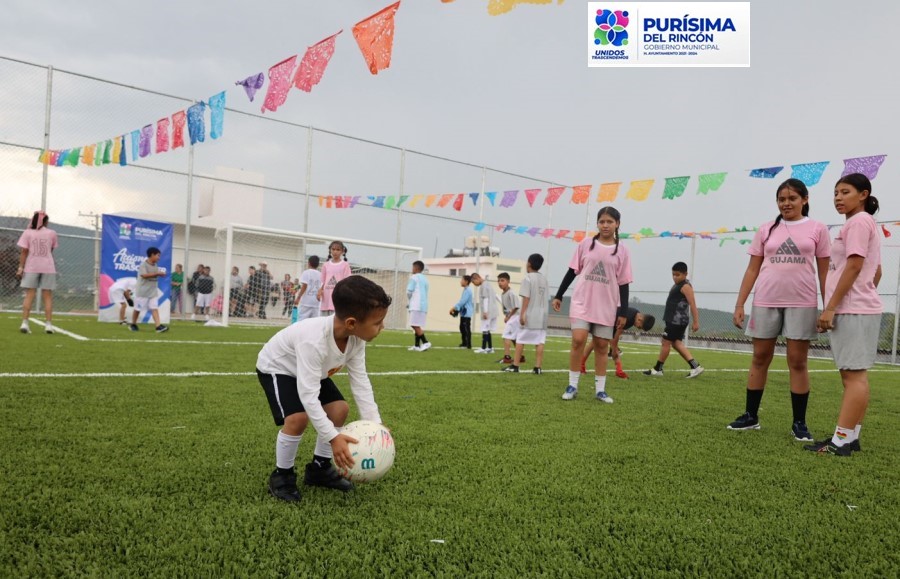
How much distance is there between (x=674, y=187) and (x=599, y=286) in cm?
1189

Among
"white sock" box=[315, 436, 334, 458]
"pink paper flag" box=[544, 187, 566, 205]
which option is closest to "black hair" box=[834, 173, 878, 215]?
"white sock" box=[315, 436, 334, 458]

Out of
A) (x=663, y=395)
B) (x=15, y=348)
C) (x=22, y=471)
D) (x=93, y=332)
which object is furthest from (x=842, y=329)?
(x=93, y=332)

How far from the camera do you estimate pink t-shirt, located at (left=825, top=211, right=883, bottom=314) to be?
3.80 metres

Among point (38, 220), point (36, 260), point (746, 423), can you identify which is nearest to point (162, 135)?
point (38, 220)

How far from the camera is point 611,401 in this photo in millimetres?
5652

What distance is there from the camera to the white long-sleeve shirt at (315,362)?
2402 mm

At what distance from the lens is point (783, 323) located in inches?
168

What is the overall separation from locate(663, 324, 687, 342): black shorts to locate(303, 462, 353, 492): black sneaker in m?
7.28

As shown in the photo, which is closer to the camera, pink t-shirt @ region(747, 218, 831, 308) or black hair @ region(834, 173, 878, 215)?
black hair @ region(834, 173, 878, 215)

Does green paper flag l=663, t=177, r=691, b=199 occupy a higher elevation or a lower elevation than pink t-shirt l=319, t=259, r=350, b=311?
higher

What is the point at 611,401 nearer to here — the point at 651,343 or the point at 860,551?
the point at 860,551

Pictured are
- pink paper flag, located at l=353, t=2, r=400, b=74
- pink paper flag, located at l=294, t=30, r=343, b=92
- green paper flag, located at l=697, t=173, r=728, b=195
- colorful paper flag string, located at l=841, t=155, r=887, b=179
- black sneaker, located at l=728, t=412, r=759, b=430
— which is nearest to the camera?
black sneaker, located at l=728, t=412, r=759, b=430

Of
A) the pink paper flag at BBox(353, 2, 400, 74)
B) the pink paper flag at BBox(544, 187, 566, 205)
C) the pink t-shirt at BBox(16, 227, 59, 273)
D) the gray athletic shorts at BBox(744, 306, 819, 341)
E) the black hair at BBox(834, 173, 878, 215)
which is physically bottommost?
the gray athletic shorts at BBox(744, 306, 819, 341)

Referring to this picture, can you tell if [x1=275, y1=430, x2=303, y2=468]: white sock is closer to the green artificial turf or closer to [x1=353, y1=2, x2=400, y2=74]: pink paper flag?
the green artificial turf
